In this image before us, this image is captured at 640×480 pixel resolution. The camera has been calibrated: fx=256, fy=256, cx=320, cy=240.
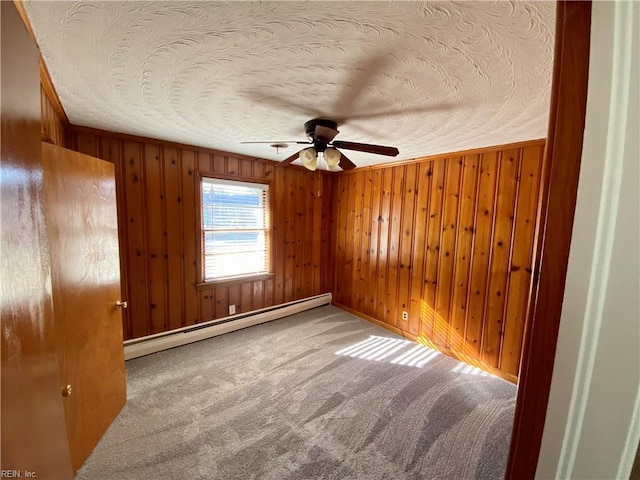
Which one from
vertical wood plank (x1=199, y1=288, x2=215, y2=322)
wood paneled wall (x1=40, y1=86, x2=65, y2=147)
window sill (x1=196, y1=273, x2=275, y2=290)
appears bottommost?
vertical wood plank (x1=199, y1=288, x2=215, y2=322)

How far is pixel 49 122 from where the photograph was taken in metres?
1.63

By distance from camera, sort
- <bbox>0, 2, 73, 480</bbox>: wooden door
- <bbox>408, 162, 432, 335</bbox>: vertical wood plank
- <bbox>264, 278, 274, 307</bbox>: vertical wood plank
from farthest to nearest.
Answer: <bbox>264, 278, 274, 307</bbox>: vertical wood plank
<bbox>408, 162, 432, 335</bbox>: vertical wood plank
<bbox>0, 2, 73, 480</bbox>: wooden door

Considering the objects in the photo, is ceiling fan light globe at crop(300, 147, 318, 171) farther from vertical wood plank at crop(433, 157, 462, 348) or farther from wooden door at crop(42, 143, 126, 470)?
vertical wood plank at crop(433, 157, 462, 348)

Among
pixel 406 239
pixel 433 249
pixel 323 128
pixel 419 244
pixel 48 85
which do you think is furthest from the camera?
pixel 406 239

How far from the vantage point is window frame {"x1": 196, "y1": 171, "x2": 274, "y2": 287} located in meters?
2.94

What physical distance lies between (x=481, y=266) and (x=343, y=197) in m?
2.10

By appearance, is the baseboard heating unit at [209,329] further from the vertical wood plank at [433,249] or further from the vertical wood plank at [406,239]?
the vertical wood plank at [433,249]

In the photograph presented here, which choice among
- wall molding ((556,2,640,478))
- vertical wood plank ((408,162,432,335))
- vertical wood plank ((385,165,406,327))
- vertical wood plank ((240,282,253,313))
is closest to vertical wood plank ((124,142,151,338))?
vertical wood plank ((240,282,253,313))

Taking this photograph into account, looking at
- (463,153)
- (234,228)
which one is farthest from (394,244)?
(234,228)

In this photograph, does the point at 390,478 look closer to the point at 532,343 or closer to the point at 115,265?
the point at 532,343

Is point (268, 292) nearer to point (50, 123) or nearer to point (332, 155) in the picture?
point (332, 155)

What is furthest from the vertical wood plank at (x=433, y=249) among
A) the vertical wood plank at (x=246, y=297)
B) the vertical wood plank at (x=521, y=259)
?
the vertical wood plank at (x=246, y=297)

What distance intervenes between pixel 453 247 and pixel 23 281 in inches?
121

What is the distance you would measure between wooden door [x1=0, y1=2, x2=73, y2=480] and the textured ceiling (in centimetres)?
52
